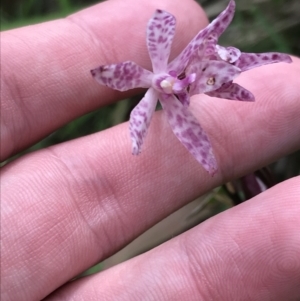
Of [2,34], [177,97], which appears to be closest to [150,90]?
[177,97]

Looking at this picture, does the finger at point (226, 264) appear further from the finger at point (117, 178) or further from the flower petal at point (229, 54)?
the flower petal at point (229, 54)

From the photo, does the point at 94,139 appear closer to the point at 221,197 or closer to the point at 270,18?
the point at 221,197

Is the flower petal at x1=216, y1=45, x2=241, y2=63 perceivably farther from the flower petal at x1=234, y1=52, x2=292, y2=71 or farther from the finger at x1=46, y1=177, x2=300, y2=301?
the finger at x1=46, y1=177, x2=300, y2=301

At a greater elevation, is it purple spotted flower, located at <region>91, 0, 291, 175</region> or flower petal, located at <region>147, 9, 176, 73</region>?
flower petal, located at <region>147, 9, 176, 73</region>

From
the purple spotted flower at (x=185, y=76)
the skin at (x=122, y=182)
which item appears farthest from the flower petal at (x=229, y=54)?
the skin at (x=122, y=182)

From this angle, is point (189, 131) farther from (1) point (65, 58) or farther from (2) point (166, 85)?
(1) point (65, 58)

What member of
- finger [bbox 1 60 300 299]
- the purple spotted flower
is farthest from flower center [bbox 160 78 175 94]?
finger [bbox 1 60 300 299]

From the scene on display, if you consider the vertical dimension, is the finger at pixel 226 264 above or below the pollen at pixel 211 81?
below
